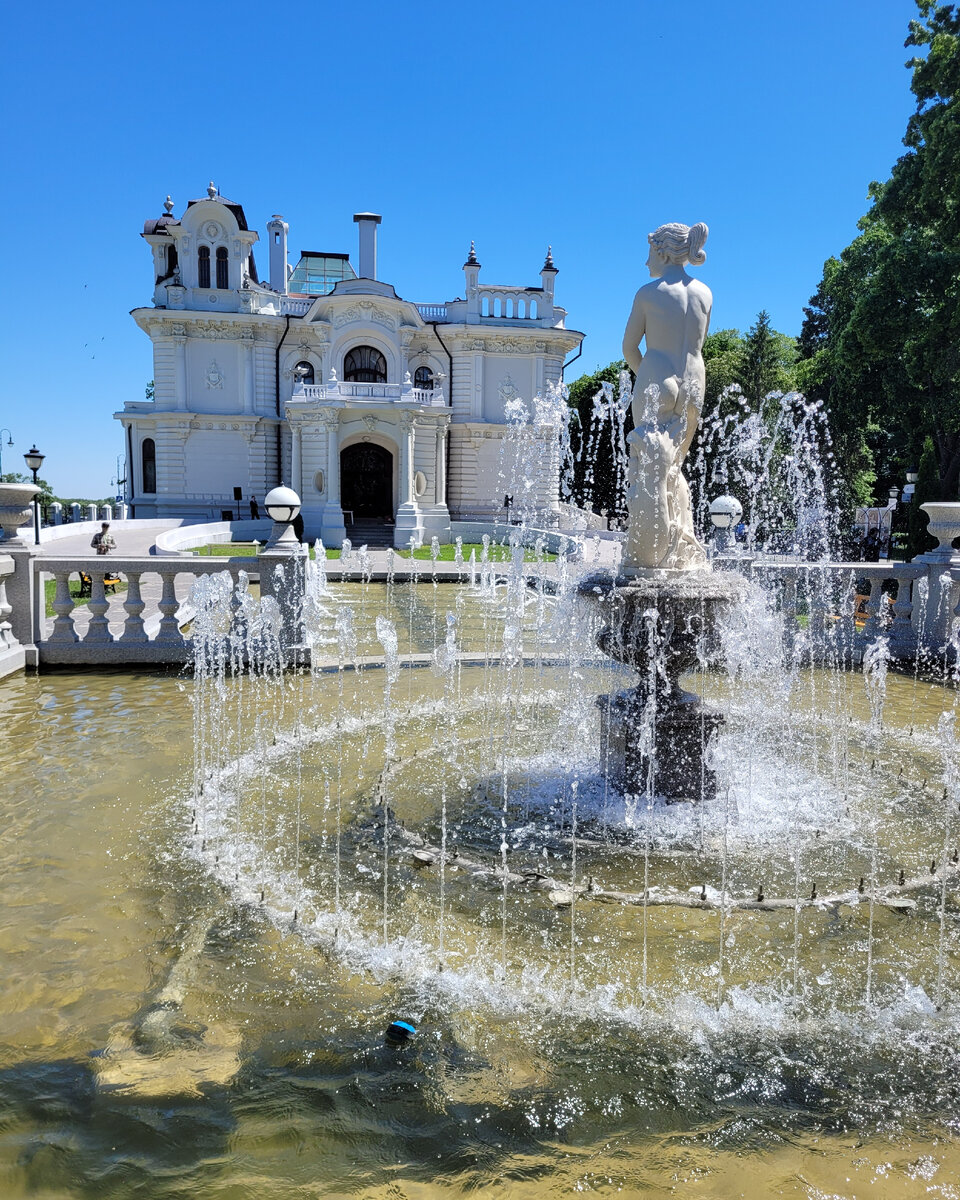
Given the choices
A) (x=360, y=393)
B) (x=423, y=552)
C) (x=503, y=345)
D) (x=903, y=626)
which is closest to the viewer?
(x=903, y=626)

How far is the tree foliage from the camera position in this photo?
60.5 ft

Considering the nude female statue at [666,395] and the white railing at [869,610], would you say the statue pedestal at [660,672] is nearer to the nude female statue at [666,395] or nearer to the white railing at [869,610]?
the nude female statue at [666,395]

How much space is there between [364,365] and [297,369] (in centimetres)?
336

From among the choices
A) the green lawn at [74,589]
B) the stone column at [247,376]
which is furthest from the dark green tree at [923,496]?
the stone column at [247,376]

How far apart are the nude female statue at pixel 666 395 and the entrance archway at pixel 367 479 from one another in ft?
110

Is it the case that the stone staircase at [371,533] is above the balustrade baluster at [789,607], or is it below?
above

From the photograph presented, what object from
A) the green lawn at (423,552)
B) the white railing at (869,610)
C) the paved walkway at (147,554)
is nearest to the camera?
the white railing at (869,610)

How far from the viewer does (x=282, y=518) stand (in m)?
9.77

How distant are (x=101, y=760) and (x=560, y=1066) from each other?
15.7 ft

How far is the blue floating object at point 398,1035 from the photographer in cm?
335

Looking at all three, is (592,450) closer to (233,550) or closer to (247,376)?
(247,376)

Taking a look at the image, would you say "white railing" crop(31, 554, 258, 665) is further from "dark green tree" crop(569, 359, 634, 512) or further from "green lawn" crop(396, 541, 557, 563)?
"dark green tree" crop(569, 359, 634, 512)

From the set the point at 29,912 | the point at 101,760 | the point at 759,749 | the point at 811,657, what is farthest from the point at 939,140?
the point at 29,912

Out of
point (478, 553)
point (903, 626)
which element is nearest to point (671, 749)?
point (903, 626)
